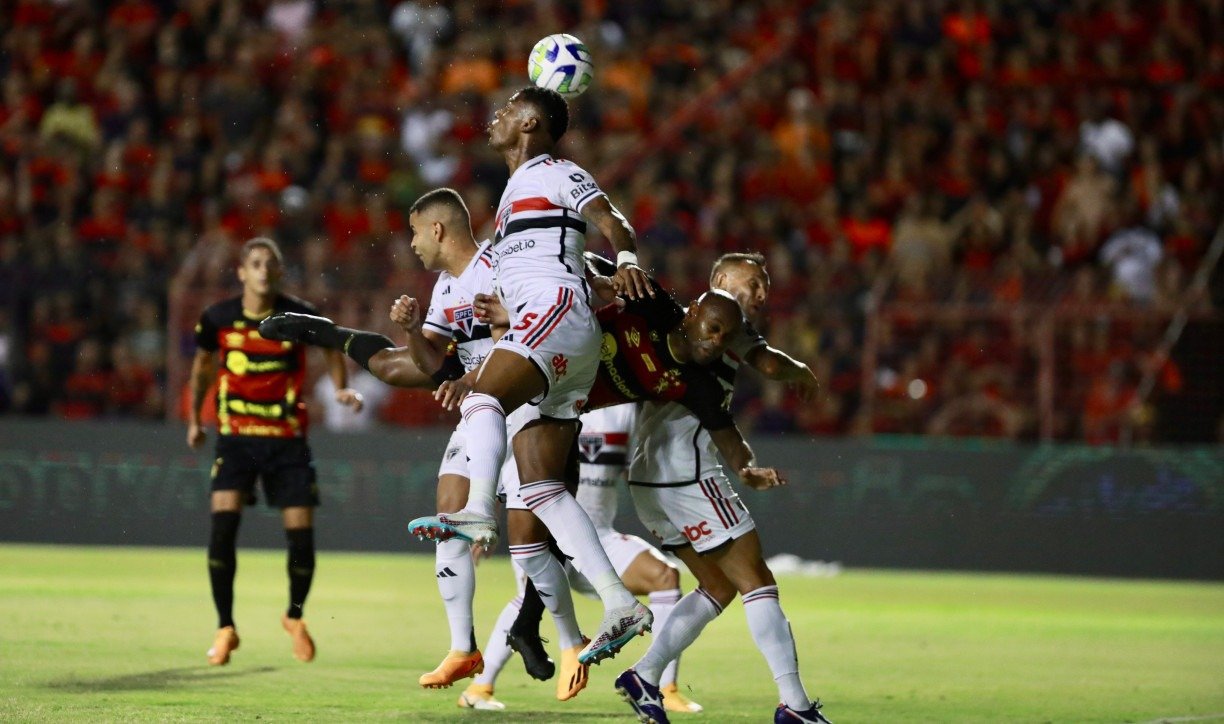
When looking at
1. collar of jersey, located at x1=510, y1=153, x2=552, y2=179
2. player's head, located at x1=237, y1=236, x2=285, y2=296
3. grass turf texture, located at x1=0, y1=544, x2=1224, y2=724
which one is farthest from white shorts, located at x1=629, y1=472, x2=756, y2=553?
player's head, located at x1=237, y1=236, x2=285, y2=296

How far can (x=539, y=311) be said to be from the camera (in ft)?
25.1

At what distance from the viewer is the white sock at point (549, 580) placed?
7.99 meters

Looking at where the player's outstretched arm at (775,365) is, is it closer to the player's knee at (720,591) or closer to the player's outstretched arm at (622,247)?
the player's outstretched arm at (622,247)

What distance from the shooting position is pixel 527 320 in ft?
25.1

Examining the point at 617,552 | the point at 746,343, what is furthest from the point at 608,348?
the point at 617,552

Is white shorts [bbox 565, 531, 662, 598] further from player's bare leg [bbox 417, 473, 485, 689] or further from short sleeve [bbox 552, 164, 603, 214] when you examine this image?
short sleeve [bbox 552, 164, 603, 214]

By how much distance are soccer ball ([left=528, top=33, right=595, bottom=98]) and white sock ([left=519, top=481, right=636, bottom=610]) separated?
2086 mm

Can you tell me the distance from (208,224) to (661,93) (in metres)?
5.82

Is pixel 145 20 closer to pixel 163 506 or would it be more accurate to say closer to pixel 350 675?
pixel 163 506

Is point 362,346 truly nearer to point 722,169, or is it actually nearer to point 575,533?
point 575,533

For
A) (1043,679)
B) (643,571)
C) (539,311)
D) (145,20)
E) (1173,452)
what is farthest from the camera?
(145,20)

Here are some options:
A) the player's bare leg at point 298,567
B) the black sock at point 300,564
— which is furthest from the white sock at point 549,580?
the black sock at point 300,564

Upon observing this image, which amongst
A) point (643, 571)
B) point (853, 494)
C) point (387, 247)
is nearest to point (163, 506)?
point (387, 247)

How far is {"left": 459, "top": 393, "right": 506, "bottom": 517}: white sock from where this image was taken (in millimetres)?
7586
